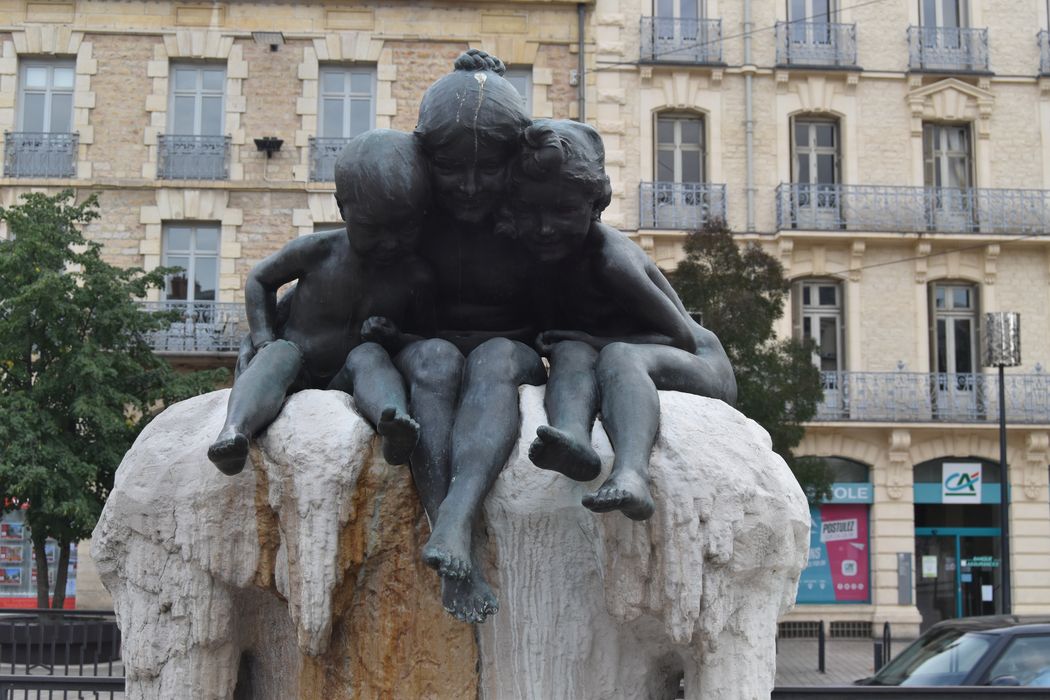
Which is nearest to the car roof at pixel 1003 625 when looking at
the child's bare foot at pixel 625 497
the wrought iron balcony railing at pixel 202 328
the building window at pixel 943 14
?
the child's bare foot at pixel 625 497

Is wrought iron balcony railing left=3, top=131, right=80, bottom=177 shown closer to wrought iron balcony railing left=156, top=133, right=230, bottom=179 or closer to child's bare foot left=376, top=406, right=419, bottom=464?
wrought iron balcony railing left=156, top=133, right=230, bottom=179

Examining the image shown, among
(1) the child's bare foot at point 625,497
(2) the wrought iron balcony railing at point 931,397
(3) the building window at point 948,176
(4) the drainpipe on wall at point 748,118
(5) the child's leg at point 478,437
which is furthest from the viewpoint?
(3) the building window at point 948,176

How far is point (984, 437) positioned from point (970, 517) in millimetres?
1440

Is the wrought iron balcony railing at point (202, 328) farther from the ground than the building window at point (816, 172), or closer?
closer

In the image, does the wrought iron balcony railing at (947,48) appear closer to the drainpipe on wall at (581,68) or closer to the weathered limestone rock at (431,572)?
the drainpipe on wall at (581,68)

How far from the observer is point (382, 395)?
3193mm

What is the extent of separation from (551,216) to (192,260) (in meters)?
18.1

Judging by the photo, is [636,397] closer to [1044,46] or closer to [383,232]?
[383,232]

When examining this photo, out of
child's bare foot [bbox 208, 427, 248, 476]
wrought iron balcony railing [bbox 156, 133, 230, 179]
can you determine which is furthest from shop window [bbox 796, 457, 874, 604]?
child's bare foot [bbox 208, 427, 248, 476]

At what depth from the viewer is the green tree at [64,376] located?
48.9 ft

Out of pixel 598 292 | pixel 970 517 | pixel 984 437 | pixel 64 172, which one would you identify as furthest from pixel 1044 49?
pixel 598 292

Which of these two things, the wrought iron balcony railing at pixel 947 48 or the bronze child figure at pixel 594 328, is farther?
the wrought iron balcony railing at pixel 947 48

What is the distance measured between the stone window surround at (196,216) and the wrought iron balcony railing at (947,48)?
12648 mm

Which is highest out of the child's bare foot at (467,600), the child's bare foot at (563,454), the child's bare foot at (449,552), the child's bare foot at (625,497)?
the child's bare foot at (563,454)
